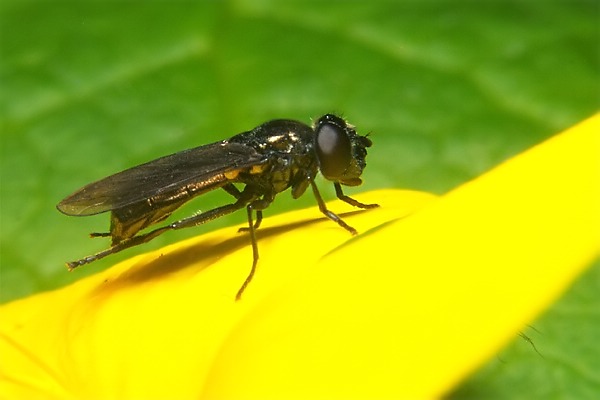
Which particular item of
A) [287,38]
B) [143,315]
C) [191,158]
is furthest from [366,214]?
[287,38]

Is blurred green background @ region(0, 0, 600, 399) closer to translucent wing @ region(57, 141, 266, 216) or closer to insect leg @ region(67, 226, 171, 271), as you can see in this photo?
insect leg @ region(67, 226, 171, 271)

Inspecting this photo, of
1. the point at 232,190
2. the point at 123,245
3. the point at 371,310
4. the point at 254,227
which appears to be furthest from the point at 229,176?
the point at 371,310

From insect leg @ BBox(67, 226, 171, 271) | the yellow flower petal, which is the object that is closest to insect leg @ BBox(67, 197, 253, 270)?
insect leg @ BBox(67, 226, 171, 271)

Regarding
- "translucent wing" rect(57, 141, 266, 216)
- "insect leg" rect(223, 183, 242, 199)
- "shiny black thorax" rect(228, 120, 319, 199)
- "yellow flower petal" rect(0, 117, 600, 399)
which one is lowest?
"insect leg" rect(223, 183, 242, 199)

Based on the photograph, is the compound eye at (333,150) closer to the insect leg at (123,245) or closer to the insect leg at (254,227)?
the insect leg at (254,227)

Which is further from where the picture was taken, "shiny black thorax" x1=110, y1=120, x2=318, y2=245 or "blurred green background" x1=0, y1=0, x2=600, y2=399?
"blurred green background" x1=0, y1=0, x2=600, y2=399

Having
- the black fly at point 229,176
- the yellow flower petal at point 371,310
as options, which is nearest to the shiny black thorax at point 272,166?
the black fly at point 229,176

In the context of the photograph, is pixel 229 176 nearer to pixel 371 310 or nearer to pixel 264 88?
pixel 264 88

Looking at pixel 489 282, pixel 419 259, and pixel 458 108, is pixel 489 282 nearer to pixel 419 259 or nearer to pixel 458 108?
pixel 419 259
